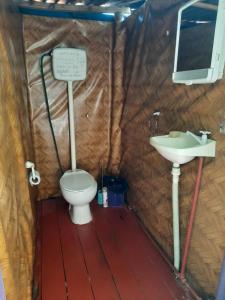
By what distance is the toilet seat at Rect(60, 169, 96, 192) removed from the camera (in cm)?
221

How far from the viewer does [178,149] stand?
4.32 feet

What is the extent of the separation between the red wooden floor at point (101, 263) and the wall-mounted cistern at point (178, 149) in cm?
24

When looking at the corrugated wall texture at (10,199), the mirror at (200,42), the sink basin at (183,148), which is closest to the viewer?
the corrugated wall texture at (10,199)

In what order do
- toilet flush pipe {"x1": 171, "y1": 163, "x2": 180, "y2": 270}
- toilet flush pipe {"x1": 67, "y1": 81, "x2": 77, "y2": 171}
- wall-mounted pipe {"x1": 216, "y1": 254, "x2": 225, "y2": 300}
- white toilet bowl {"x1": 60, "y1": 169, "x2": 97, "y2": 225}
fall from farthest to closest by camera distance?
toilet flush pipe {"x1": 67, "y1": 81, "x2": 77, "y2": 171}, white toilet bowl {"x1": 60, "y1": 169, "x2": 97, "y2": 225}, toilet flush pipe {"x1": 171, "y1": 163, "x2": 180, "y2": 270}, wall-mounted pipe {"x1": 216, "y1": 254, "x2": 225, "y2": 300}

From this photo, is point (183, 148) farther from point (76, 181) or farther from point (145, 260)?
point (76, 181)

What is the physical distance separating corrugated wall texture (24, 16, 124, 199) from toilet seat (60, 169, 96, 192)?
1.31 ft

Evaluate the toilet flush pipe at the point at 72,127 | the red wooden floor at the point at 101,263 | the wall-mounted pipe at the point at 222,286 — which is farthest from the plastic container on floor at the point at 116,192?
the wall-mounted pipe at the point at 222,286

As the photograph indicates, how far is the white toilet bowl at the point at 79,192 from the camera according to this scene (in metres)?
2.19

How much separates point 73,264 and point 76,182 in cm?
75

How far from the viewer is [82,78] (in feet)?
8.19

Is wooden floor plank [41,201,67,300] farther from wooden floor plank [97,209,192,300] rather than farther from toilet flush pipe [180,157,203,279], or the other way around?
toilet flush pipe [180,157,203,279]

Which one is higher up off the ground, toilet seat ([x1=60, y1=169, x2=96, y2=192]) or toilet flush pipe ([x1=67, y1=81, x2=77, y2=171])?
toilet flush pipe ([x1=67, y1=81, x2=77, y2=171])

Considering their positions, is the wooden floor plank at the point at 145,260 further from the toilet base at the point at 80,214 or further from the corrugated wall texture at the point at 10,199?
the corrugated wall texture at the point at 10,199

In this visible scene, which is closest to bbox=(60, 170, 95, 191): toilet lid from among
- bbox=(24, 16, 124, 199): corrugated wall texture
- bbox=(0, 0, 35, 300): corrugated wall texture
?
bbox=(24, 16, 124, 199): corrugated wall texture
